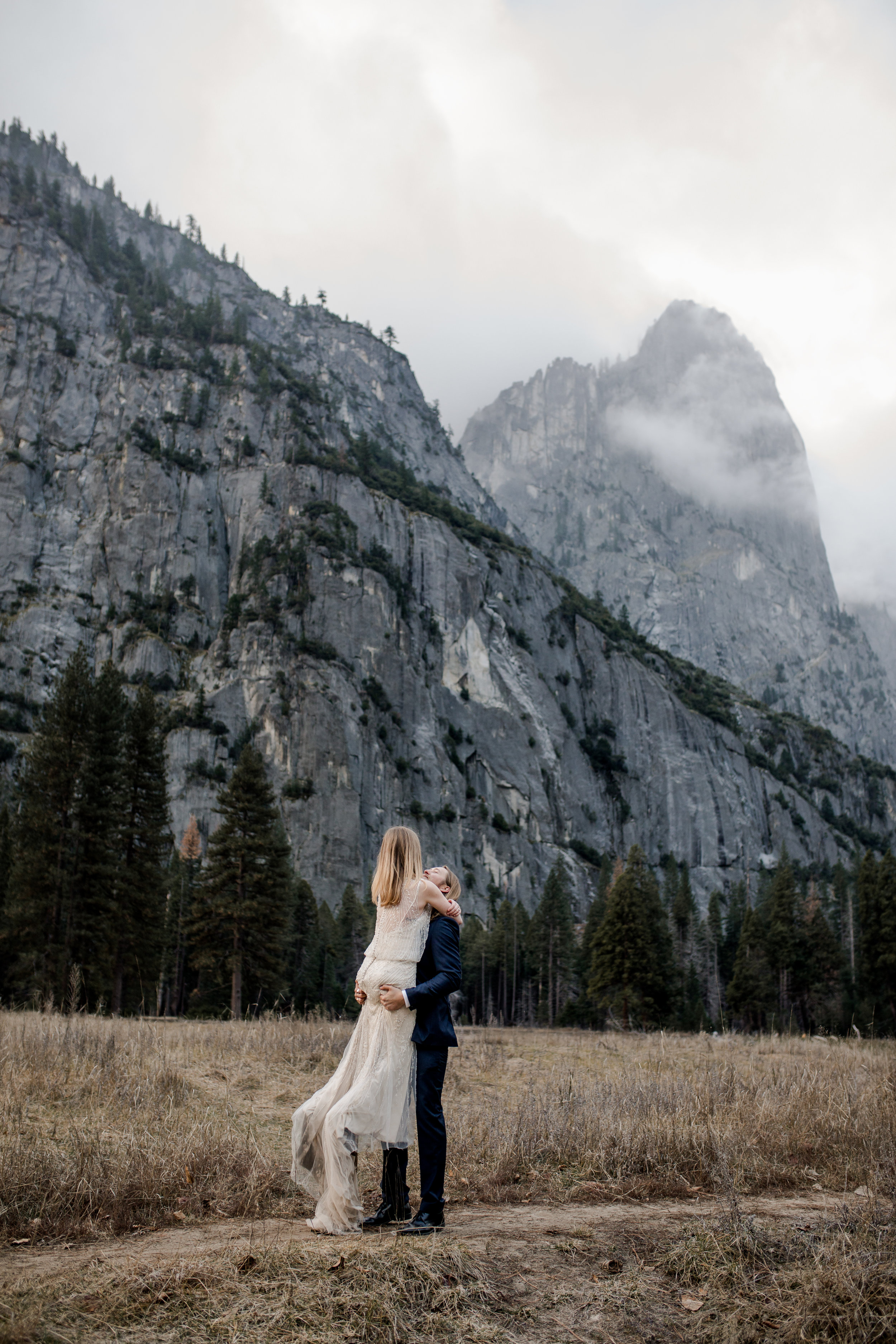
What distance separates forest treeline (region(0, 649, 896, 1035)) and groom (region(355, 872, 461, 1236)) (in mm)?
9414

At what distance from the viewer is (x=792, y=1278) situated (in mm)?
4160

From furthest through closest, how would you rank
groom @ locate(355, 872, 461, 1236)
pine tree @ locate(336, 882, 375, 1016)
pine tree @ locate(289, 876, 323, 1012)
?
pine tree @ locate(336, 882, 375, 1016)
pine tree @ locate(289, 876, 323, 1012)
groom @ locate(355, 872, 461, 1236)

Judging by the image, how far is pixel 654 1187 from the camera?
6.34 meters

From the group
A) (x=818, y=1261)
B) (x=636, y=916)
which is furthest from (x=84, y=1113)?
(x=636, y=916)

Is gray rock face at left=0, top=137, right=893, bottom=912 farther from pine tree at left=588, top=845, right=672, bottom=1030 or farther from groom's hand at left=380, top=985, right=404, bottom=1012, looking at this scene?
groom's hand at left=380, top=985, right=404, bottom=1012

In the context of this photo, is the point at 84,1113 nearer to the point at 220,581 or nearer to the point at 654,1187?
the point at 654,1187

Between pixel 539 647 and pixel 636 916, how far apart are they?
277 ft

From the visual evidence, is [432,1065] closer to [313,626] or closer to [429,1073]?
[429,1073]

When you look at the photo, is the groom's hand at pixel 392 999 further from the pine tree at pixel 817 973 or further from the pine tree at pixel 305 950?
the pine tree at pixel 817 973

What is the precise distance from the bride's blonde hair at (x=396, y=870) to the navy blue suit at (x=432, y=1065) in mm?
352

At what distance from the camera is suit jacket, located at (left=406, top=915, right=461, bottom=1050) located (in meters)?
5.31

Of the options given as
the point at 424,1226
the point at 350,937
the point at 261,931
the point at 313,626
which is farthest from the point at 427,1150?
the point at 313,626

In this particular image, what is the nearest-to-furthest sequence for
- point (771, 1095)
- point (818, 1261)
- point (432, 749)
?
point (818, 1261), point (771, 1095), point (432, 749)

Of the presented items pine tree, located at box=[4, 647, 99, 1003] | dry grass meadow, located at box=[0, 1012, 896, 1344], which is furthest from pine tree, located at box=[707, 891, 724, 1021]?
dry grass meadow, located at box=[0, 1012, 896, 1344]
